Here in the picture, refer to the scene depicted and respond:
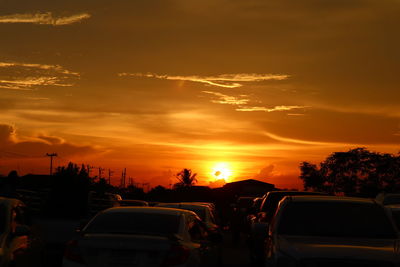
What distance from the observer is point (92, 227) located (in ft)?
34.1

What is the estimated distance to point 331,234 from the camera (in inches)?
377

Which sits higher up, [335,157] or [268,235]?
[335,157]

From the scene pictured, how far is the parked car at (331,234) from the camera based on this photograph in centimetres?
834

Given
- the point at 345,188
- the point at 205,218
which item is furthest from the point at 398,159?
the point at 205,218

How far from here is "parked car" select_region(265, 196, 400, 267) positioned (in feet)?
27.4

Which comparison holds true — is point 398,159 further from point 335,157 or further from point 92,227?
point 92,227

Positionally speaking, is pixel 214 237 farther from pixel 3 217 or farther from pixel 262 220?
pixel 262 220

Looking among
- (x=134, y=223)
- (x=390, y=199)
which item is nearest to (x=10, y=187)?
(x=134, y=223)

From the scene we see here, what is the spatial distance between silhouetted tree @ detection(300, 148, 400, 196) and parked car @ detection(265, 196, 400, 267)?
223ft

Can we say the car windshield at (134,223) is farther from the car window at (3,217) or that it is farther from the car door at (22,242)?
Result: the car window at (3,217)

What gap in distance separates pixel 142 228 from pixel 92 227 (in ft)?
2.46

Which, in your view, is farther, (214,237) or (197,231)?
(214,237)

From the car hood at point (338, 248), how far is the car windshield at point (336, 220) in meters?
0.30

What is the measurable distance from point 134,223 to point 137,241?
1.12 metres
